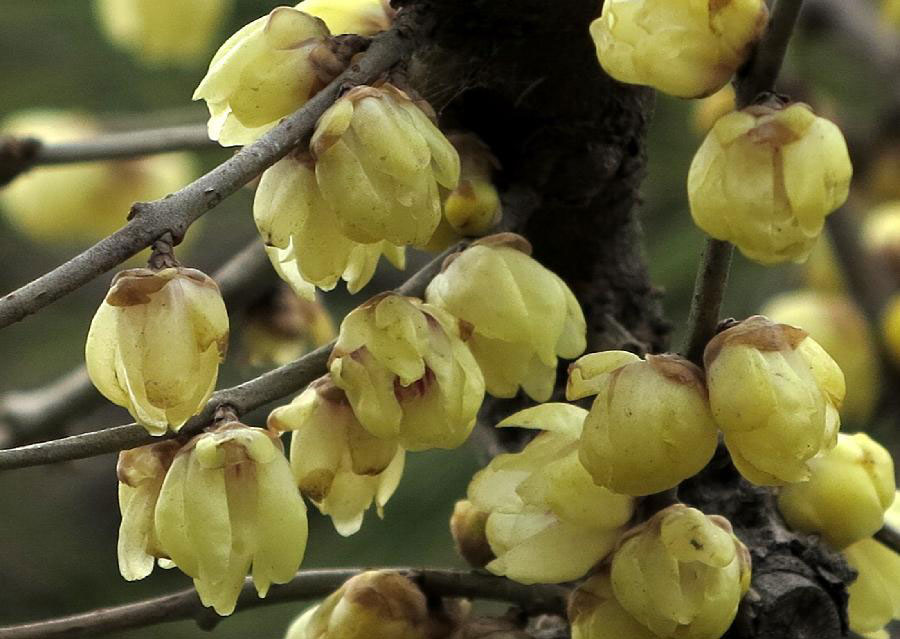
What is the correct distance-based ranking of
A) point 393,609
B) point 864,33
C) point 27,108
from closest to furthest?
1. point 393,609
2. point 864,33
3. point 27,108

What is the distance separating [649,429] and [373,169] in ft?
0.48

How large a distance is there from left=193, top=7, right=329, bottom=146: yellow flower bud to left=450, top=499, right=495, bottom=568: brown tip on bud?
23 centimetres

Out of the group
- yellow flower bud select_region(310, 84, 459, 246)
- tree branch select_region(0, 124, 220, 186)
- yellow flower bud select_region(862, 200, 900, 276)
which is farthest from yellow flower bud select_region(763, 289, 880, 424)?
yellow flower bud select_region(310, 84, 459, 246)

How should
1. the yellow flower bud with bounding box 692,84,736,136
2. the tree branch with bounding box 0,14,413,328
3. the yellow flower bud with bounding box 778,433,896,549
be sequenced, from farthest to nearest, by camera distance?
the yellow flower bud with bounding box 692,84,736,136, the yellow flower bud with bounding box 778,433,896,549, the tree branch with bounding box 0,14,413,328

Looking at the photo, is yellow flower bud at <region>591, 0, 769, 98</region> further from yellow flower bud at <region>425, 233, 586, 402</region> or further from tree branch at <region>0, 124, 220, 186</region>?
tree branch at <region>0, 124, 220, 186</region>

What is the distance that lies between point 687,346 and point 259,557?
196mm

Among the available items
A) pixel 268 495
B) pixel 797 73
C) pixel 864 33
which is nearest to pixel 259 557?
pixel 268 495

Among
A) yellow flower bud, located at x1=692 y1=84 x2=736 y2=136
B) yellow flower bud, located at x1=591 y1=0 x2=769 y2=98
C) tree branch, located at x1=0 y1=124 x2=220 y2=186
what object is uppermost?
yellow flower bud, located at x1=591 y1=0 x2=769 y2=98

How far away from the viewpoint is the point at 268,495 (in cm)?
64

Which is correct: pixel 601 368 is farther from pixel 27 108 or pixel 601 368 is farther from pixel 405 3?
pixel 27 108

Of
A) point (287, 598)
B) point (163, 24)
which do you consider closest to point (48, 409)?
point (163, 24)

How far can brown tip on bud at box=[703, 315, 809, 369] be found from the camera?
63cm

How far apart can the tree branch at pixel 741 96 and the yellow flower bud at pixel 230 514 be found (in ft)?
0.59

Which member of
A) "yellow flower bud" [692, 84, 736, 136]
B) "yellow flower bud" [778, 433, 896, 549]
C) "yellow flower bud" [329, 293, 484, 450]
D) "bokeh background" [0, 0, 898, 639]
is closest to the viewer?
"yellow flower bud" [329, 293, 484, 450]
